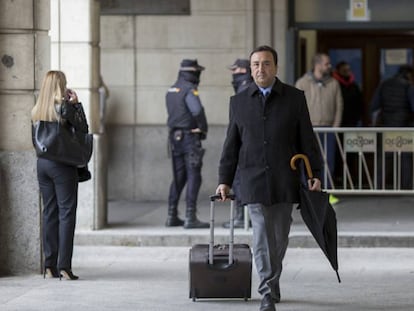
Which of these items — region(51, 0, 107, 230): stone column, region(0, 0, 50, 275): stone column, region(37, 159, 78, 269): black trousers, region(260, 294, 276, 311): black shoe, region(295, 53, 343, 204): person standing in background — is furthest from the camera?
region(295, 53, 343, 204): person standing in background

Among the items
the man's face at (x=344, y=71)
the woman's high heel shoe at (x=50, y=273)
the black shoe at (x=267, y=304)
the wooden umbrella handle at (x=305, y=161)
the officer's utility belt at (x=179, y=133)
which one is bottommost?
the woman's high heel shoe at (x=50, y=273)

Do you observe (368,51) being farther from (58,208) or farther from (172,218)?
(58,208)

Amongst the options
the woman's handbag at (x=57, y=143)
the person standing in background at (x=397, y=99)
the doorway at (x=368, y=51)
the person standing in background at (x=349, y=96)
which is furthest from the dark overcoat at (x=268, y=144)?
the doorway at (x=368, y=51)

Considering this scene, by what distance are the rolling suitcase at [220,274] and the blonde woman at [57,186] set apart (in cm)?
167

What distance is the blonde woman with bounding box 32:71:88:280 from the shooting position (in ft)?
36.7

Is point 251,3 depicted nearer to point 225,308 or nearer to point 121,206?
point 121,206

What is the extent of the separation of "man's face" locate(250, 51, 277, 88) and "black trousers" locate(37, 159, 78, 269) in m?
2.53

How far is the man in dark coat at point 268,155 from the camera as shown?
30.9 feet

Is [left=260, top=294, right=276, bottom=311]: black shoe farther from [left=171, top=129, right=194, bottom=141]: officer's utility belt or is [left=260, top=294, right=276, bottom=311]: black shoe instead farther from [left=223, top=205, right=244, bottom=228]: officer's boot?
[left=171, top=129, right=194, bottom=141]: officer's utility belt

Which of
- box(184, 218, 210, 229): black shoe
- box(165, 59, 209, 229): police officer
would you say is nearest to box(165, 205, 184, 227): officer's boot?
box(165, 59, 209, 229): police officer

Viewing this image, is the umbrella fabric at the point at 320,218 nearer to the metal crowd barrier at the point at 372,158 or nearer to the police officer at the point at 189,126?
the metal crowd barrier at the point at 372,158

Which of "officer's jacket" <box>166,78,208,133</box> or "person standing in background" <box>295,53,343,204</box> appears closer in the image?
"officer's jacket" <box>166,78,208,133</box>

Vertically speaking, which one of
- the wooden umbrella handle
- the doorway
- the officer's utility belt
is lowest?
the wooden umbrella handle

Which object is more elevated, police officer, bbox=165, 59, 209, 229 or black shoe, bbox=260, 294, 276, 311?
police officer, bbox=165, 59, 209, 229
